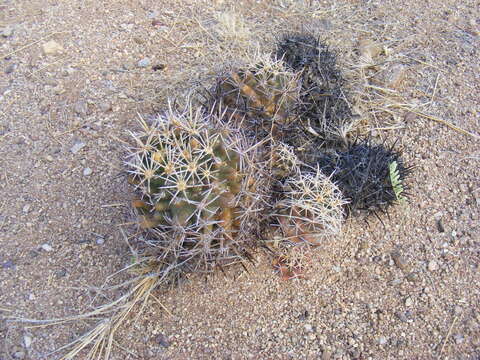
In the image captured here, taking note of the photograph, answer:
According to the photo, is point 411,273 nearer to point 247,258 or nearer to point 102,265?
point 247,258

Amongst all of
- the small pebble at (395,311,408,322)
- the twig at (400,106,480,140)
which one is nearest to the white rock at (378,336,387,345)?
the small pebble at (395,311,408,322)

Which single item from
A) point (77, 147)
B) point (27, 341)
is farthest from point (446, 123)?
point (27, 341)

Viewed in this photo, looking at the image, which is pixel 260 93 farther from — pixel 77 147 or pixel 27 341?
pixel 27 341

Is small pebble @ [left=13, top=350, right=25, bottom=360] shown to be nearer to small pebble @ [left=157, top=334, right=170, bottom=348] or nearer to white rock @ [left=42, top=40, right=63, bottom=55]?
small pebble @ [left=157, top=334, right=170, bottom=348]

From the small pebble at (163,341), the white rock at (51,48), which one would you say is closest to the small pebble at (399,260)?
the small pebble at (163,341)

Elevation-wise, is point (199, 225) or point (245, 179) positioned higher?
point (245, 179)

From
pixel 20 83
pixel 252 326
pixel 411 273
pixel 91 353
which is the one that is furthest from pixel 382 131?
pixel 20 83
